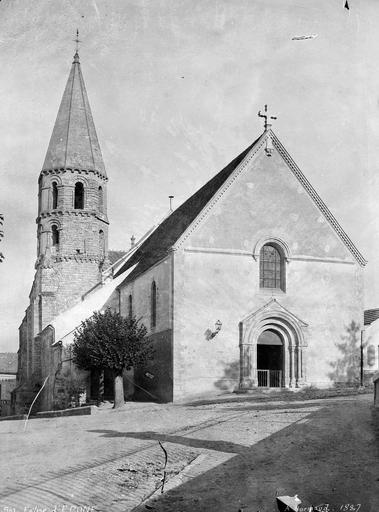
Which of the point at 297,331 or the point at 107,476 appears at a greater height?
the point at 297,331

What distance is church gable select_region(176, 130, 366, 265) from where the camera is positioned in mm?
32125

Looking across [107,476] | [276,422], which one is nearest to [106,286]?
[276,422]

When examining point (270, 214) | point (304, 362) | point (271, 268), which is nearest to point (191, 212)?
point (270, 214)

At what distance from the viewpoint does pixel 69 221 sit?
49.3 meters

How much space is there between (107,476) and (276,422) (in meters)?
6.73

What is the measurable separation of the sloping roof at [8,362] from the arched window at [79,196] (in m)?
48.2

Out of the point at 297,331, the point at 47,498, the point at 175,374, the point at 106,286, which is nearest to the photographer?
the point at 47,498

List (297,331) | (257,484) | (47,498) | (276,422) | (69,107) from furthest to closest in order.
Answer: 1. (69,107)
2. (297,331)
3. (276,422)
4. (257,484)
5. (47,498)

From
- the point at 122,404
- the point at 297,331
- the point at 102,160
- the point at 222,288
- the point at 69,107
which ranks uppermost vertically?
the point at 69,107

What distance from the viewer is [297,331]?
32.3m

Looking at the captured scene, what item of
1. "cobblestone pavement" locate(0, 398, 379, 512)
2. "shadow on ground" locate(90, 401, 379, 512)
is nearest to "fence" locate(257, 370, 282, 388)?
"cobblestone pavement" locate(0, 398, 379, 512)

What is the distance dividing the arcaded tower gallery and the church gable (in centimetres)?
1893

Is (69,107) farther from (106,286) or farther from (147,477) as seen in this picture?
Result: (147,477)

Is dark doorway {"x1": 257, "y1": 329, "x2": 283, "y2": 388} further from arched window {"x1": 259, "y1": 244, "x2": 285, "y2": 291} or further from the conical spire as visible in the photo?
the conical spire
